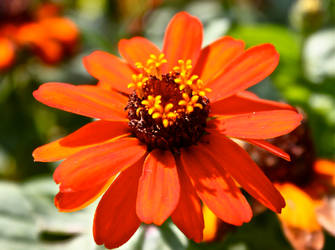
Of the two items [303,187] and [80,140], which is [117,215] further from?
[303,187]

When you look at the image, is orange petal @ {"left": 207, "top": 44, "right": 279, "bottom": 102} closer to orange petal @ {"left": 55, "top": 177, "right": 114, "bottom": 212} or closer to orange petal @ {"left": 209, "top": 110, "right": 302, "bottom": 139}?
orange petal @ {"left": 209, "top": 110, "right": 302, "bottom": 139}

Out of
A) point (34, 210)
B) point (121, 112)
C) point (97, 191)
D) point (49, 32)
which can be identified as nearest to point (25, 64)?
point (49, 32)

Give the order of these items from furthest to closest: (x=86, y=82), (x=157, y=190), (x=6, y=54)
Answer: (x=86, y=82) → (x=6, y=54) → (x=157, y=190)

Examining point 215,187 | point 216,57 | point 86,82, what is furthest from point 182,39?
point 86,82

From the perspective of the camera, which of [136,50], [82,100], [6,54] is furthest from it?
[6,54]

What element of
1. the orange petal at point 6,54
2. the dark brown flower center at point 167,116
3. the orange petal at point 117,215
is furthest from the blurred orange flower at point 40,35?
the orange petal at point 117,215

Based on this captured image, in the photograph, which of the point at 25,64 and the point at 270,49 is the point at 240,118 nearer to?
the point at 270,49
